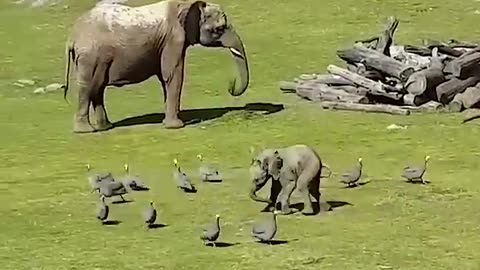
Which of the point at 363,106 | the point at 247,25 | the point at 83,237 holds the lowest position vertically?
the point at 247,25

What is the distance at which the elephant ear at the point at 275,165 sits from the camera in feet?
42.4

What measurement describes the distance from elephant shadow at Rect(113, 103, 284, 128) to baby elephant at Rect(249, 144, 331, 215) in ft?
21.2

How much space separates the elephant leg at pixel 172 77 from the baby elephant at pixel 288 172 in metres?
6.25

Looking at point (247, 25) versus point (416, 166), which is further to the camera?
point (247, 25)

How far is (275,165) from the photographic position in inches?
511

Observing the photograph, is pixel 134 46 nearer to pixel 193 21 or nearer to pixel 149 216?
pixel 193 21

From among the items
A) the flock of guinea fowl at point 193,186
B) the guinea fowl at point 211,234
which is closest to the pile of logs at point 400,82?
the flock of guinea fowl at point 193,186

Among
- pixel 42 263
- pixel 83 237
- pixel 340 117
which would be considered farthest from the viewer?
pixel 340 117

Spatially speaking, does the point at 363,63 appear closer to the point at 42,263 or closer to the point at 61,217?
the point at 61,217

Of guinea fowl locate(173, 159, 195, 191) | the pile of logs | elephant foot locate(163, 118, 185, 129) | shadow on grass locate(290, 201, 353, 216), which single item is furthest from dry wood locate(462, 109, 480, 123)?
shadow on grass locate(290, 201, 353, 216)

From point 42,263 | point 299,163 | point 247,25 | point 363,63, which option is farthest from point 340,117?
point 247,25

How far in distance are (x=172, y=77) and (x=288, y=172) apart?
6.69 m

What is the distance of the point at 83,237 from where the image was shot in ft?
41.0

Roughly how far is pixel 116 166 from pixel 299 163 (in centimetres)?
388
